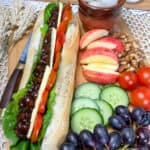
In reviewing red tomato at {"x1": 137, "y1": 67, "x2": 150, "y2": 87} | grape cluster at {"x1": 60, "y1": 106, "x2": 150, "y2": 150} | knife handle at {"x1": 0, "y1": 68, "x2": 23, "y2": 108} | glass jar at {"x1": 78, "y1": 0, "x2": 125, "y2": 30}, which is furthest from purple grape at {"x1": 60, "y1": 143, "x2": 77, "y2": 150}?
glass jar at {"x1": 78, "y1": 0, "x2": 125, "y2": 30}

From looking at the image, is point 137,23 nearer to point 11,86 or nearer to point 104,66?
point 104,66

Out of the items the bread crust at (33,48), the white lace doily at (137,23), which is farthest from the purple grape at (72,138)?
the white lace doily at (137,23)

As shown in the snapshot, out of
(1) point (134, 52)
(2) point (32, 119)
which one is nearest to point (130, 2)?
(1) point (134, 52)

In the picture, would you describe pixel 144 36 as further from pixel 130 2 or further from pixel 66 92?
pixel 66 92

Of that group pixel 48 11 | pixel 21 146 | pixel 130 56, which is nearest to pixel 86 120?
pixel 21 146

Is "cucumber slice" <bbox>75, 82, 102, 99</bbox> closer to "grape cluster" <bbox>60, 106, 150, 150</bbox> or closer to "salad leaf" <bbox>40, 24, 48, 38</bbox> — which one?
"grape cluster" <bbox>60, 106, 150, 150</bbox>
